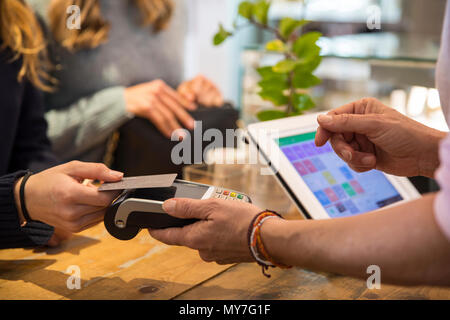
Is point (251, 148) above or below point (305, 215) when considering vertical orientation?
above

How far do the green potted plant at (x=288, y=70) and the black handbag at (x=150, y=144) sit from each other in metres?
0.41

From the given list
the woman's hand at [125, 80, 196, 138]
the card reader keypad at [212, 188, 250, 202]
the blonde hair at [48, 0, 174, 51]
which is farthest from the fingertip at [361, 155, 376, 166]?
the blonde hair at [48, 0, 174, 51]

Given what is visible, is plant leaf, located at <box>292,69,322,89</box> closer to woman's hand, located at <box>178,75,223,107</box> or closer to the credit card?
the credit card

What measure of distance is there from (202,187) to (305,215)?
0.24 meters

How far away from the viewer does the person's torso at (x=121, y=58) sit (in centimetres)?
164

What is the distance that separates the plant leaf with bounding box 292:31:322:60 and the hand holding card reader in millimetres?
511

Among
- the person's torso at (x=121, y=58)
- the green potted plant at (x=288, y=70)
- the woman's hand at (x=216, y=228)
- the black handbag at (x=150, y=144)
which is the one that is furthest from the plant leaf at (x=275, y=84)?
the person's torso at (x=121, y=58)

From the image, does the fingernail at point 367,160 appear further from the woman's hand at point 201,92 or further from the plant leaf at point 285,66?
the woman's hand at point 201,92

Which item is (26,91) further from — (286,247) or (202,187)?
(286,247)

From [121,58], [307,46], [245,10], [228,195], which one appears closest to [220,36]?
[245,10]

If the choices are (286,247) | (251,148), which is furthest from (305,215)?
(286,247)

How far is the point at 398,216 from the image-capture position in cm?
58

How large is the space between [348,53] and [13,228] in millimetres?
1051
